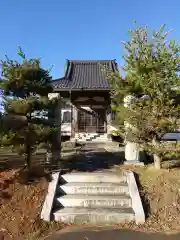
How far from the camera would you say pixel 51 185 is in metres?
7.44

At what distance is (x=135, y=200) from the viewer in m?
6.83

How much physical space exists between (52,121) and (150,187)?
418 cm

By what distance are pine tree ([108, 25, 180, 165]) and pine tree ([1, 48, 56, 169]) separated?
116 inches

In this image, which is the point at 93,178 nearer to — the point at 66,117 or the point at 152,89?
the point at 152,89

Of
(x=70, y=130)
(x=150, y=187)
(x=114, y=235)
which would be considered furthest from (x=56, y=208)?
(x=70, y=130)

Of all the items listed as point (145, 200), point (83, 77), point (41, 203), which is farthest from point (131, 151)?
point (83, 77)

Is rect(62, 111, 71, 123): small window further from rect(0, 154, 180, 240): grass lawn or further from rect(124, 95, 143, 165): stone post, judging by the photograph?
rect(0, 154, 180, 240): grass lawn

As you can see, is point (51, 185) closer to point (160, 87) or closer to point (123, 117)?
point (123, 117)

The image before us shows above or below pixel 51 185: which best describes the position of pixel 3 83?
above

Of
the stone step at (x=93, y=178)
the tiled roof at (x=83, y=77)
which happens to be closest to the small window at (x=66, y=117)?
the tiled roof at (x=83, y=77)

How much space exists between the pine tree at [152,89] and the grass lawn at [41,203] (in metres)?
1.25

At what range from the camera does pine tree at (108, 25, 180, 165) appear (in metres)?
8.27

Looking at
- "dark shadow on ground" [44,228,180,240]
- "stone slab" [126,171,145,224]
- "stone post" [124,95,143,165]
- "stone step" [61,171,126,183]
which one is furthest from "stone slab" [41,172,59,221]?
"stone post" [124,95,143,165]

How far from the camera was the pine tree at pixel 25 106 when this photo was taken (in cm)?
784
